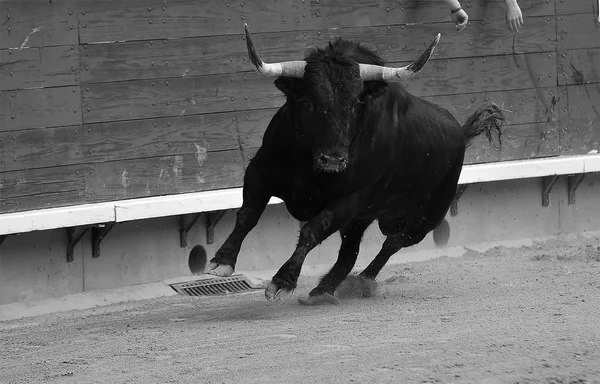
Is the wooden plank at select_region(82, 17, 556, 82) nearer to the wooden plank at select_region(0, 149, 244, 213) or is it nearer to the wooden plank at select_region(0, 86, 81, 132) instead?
the wooden plank at select_region(0, 86, 81, 132)

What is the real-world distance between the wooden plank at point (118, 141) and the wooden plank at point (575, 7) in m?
3.30

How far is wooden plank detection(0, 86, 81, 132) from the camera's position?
8.11 metres

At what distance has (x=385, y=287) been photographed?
867cm

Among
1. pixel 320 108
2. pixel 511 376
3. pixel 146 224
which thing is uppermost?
pixel 320 108

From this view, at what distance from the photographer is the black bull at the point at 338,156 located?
23.5ft

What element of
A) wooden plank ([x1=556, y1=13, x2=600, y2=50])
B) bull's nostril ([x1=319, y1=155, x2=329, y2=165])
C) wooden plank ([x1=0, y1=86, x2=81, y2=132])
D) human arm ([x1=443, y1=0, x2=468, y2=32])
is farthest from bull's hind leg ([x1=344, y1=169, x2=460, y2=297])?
wooden plank ([x1=556, y1=13, x2=600, y2=50])

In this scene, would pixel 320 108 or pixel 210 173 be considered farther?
pixel 210 173

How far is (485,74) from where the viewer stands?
34.5 ft

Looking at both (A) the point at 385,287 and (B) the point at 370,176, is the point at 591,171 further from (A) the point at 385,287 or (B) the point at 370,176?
(B) the point at 370,176

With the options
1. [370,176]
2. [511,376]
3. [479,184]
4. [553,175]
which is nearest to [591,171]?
[553,175]

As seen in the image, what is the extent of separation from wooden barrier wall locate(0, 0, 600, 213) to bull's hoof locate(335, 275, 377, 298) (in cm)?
150

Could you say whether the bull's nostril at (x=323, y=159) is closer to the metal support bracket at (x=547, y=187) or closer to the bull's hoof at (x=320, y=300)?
the bull's hoof at (x=320, y=300)

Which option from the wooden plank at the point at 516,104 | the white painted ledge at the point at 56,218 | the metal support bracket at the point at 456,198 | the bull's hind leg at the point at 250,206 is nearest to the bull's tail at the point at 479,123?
the wooden plank at the point at 516,104

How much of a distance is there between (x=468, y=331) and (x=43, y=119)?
11.2 feet
